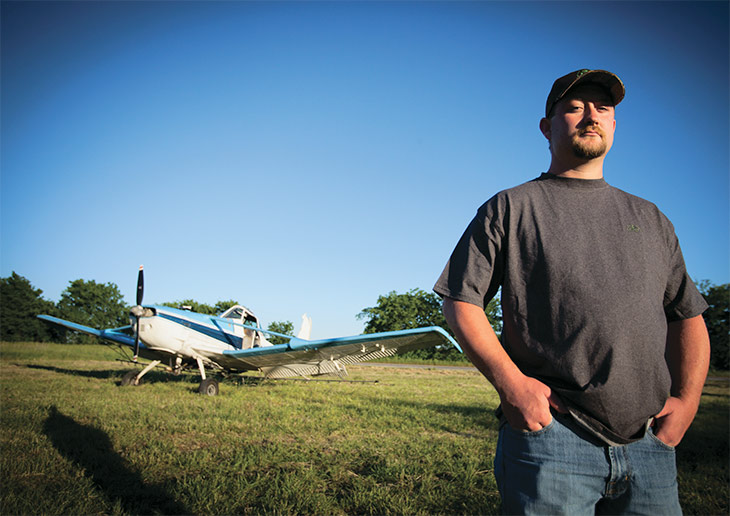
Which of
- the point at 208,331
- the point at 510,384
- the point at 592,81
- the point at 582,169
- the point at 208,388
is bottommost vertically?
the point at 208,388

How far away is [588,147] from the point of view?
4.31 ft

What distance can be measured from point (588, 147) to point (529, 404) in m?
0.89

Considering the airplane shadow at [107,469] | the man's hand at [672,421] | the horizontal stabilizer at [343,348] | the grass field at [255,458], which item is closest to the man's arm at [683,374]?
the man's hand at [672,421]

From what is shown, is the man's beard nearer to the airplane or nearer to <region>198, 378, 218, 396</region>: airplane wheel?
the airplane

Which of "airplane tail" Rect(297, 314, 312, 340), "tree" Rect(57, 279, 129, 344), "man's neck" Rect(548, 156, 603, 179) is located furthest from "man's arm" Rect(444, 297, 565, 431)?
"tree" Rect(57, 279, 129, 344)

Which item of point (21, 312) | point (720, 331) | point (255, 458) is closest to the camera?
point (255, 458)

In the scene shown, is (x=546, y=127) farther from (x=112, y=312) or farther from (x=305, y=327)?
(x=112, y=312)

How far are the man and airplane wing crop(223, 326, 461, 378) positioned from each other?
5.67 metres

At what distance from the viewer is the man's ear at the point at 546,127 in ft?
4.84

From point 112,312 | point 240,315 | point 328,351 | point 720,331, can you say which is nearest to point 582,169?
point 328,351

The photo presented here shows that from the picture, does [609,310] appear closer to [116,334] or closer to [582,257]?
[582,257]

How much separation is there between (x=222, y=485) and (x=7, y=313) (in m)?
50.4

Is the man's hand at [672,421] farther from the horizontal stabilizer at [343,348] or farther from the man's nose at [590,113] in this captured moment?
the horizontal stabilizer at [343,348]

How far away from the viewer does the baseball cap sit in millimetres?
1334
